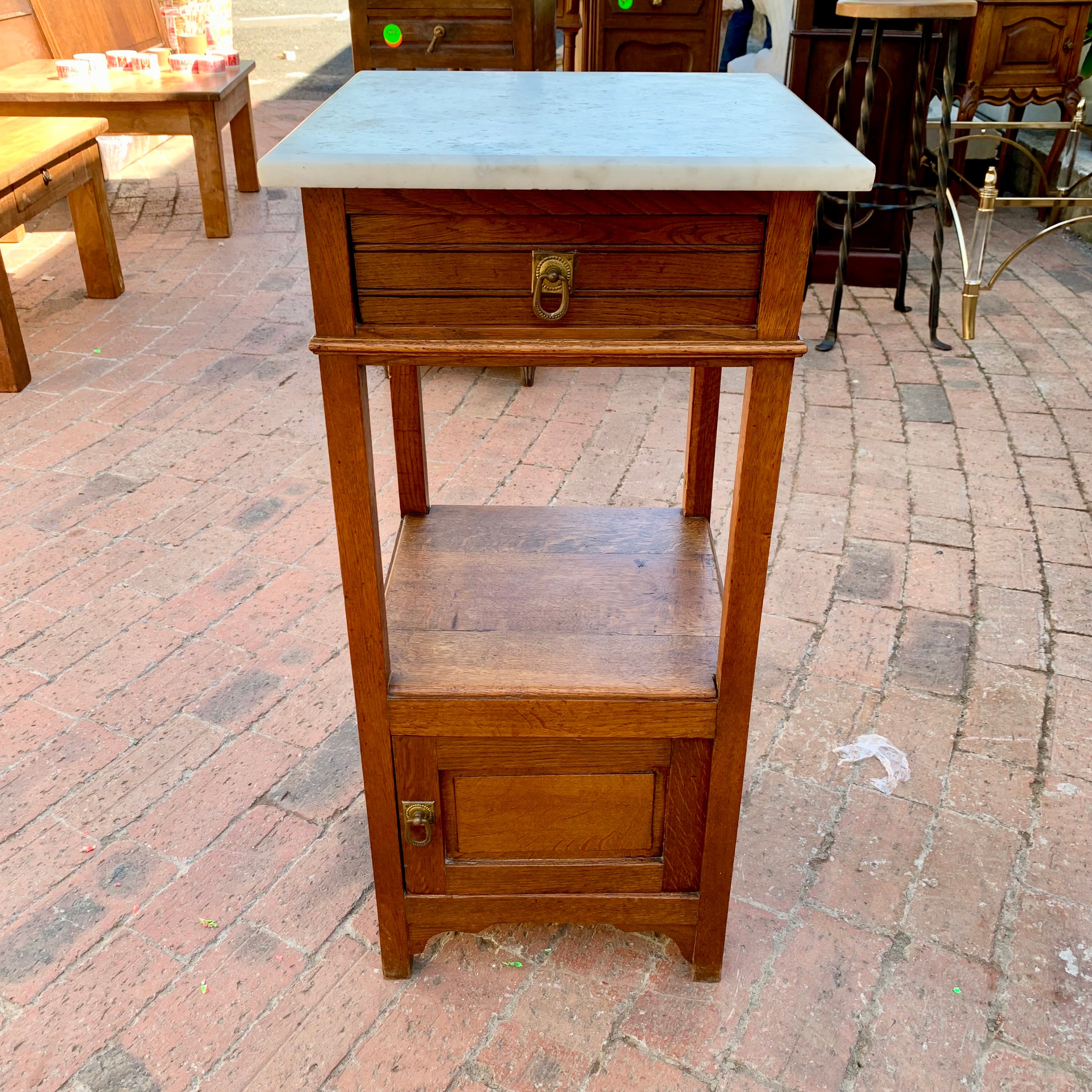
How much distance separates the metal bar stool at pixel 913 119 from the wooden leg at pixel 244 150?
3.38 metres

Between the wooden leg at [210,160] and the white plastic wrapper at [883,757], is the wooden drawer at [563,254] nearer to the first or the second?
the white plastic wrapper at [883,757]

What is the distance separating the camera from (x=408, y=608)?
1800 millimetres

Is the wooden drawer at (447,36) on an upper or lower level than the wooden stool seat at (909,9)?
lower

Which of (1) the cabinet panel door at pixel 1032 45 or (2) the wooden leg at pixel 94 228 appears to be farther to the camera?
(1) the cabinet panel door at pixel 1032 45

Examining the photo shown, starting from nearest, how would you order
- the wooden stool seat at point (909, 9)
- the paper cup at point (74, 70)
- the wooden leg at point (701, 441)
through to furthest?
1. the wooden leg at point (701, 441)
2. the wooden stool seat at point (909, 9)
3. the paper cup at point (74, 70)

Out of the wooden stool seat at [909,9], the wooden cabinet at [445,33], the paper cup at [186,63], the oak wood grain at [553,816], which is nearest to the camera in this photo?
the oak wood grain at [553,816]

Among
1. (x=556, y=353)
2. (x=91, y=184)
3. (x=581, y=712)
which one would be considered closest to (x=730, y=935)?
(x=581, y=712)

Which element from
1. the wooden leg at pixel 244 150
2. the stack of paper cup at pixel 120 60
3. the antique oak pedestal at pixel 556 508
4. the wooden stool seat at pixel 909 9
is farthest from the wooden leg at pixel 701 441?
the stack of paper cup at pixel 120 60

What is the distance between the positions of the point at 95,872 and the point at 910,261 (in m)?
4.88

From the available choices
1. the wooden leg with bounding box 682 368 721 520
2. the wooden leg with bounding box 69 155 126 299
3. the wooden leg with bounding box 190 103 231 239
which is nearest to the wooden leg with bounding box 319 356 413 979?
the wooden leg with bounding box 682 368 721 520

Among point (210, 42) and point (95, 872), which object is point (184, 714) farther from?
point (210, 42)

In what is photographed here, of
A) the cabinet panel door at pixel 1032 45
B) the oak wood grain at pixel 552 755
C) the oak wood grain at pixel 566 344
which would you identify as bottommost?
the oak wood grain at pixel 552 755

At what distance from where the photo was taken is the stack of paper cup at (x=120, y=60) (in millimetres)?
5750

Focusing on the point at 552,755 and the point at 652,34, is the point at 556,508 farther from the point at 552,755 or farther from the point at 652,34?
the point at 652,34
